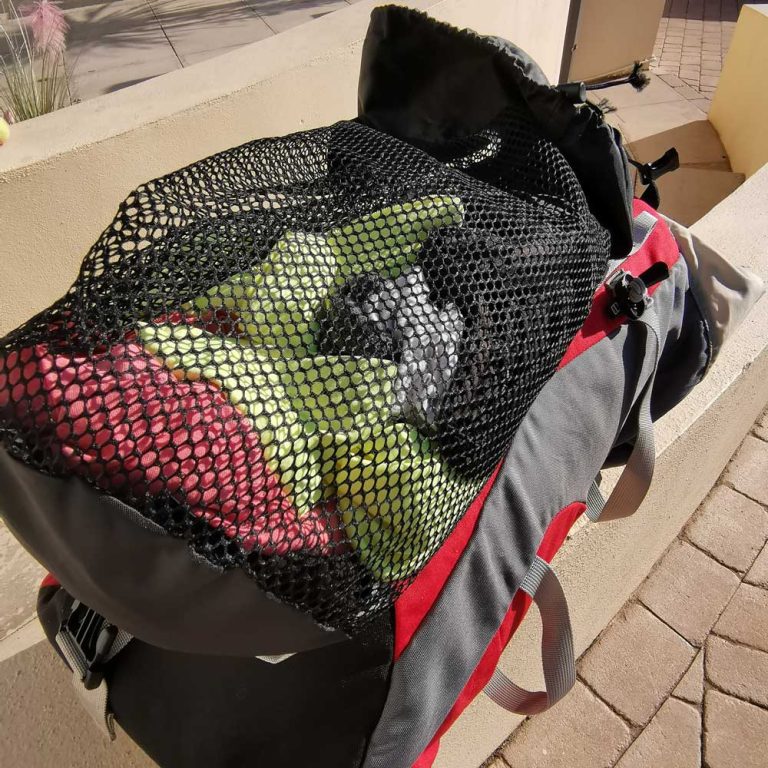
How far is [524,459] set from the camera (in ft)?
2.84

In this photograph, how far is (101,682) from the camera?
0.93 m

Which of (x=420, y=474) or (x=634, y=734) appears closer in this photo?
(x=420, y=474)

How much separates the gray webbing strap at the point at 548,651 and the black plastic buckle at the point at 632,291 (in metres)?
0.36

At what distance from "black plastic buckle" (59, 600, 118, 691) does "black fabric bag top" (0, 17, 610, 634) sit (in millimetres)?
414

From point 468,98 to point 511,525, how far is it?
0.57 metres

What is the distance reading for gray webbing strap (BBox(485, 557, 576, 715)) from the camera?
92 centimetres

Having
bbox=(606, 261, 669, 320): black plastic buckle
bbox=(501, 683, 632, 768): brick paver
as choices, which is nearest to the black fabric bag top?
bbox=(606, 261, 669, 320): black plastic buckle

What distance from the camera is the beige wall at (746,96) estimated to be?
3811 millimetres

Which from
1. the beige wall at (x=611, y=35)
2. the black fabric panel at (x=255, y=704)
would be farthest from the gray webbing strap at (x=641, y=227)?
the beige wall at (x=611, y=35)

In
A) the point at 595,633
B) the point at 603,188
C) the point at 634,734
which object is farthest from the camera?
the point at 595,633

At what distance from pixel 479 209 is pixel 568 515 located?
448 millimetres

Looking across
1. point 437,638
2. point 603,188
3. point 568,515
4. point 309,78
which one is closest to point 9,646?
point 437,638

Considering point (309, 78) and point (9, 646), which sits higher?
point (309, 78)

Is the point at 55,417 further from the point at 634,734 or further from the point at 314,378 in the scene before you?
the point at 634,734
